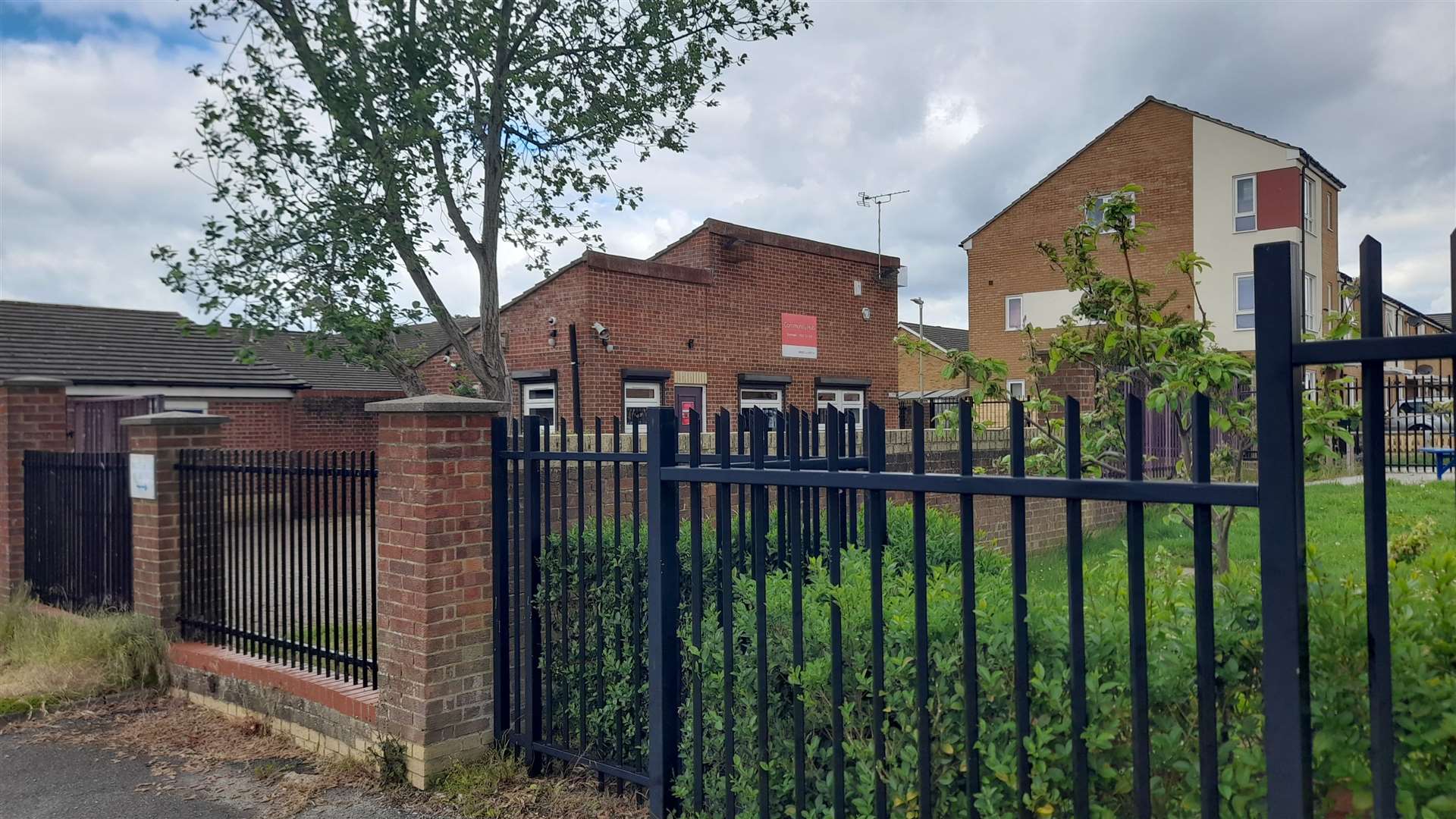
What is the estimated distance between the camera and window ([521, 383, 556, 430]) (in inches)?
727

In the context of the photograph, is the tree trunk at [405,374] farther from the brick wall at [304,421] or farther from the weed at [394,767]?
the brick wall at [304,421]

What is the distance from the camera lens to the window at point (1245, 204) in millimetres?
26125

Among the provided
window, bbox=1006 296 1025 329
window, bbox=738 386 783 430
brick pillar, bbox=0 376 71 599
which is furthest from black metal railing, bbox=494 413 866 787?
window, bbox=1006 296 1025 329

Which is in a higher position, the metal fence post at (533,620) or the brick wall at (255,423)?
the brick wall at (255,423)

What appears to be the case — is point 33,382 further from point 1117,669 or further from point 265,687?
point 1117,669

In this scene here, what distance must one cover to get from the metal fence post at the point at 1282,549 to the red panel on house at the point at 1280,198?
27.8 metres

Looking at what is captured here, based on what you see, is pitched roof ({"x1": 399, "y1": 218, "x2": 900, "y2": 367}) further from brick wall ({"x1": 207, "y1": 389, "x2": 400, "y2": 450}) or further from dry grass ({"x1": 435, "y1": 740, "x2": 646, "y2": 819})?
dry grass ({"x1": 435, "y1": 740, "x2": 646, "y2": 819})

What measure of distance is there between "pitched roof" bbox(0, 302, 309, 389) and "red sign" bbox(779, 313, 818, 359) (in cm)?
1062

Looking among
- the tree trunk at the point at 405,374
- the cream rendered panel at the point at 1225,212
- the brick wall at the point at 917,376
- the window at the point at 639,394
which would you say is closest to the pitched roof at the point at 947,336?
the brick wall at the point at 917,376

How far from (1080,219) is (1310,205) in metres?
7.85

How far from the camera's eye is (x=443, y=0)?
898cm

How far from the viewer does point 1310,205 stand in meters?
27.1

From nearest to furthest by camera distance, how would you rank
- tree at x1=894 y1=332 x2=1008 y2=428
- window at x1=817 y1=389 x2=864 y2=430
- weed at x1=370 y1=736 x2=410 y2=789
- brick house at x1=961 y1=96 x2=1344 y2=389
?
1. weed at x1=370 y1=736 x2=410 y2=789
2. tree at x1=894 y1=332 x2=1008 y2=428
3. window at x1=817 y1=389 x2=864 y2=430
4. brick house at x1=961 y1=96 x2=1344 y2=389

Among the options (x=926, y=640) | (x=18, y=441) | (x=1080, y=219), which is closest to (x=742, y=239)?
(x=1080, y=219)
